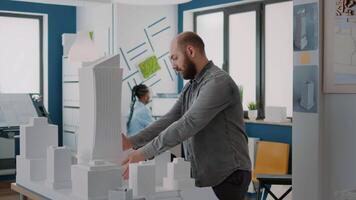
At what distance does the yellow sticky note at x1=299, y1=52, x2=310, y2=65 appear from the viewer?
3080 mm

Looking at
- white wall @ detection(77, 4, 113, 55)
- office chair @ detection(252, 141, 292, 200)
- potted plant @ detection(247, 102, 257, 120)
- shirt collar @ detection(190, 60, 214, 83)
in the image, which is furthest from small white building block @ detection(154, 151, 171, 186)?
white wall @ detection(77, 4, 113, 55)

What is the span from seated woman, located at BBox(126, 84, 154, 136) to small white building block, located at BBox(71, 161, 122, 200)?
4.10 m

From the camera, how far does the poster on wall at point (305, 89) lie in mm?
3047

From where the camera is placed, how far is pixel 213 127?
99.8 inches

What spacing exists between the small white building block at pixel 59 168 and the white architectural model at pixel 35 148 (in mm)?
195

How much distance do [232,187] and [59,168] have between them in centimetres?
82

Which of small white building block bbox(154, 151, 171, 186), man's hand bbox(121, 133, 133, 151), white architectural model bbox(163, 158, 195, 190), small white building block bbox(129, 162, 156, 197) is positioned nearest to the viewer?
small white building block bbox(129, 162, 156, 197)

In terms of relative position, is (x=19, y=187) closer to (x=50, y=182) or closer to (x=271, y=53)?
(x=50, y=182)

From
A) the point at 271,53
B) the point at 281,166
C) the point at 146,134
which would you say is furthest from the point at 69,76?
the point at 146,134

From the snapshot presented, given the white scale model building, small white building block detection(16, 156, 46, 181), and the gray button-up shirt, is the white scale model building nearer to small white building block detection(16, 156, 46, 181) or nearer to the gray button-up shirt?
small white building block detection(16, 156, 46, 181)

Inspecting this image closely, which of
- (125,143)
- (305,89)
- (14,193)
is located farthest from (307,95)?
(14,193)

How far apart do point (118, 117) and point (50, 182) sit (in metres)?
0.40

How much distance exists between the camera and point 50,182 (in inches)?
88.7

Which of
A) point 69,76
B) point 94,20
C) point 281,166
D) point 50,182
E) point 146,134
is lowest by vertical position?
point 281,166
